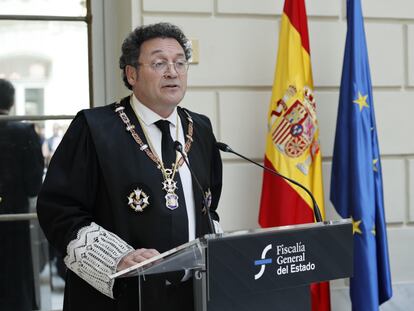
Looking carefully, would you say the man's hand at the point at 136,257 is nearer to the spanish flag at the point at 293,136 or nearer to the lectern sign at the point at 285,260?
the lectern sign at the point at 285,260

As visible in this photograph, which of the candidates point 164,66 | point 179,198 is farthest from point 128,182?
point 164,66

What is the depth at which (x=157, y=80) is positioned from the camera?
7.79ft

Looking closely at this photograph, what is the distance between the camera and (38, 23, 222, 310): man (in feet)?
7.13

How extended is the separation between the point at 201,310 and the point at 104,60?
2.63 meters

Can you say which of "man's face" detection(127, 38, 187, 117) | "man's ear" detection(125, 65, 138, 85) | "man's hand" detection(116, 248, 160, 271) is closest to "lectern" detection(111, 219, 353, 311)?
"man's hand" detection(116, 248, 160, 271)

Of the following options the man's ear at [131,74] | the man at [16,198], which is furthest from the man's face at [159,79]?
the man at [16,198]

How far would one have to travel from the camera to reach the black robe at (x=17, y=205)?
3.96 meters

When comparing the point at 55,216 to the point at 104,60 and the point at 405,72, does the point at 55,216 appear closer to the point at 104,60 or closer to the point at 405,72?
the point at 104,60

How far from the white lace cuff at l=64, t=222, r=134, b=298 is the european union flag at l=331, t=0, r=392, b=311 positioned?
1.82m

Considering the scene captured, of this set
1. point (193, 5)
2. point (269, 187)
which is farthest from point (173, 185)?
point (193, 5)

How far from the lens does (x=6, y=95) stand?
402 cm

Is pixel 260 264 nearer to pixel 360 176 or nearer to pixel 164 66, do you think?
pixel 164 66

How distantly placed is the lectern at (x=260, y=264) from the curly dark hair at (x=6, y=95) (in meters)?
2.40

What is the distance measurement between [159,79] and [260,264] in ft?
2.72
